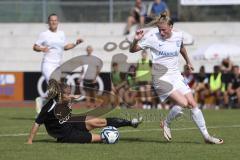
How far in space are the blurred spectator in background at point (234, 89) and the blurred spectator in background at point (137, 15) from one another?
4434 mm

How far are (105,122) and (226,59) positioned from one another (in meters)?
14.6

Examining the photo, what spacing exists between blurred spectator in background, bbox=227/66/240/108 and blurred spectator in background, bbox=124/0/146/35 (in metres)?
4.43

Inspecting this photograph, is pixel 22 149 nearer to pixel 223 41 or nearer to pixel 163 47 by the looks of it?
pixel 163 47

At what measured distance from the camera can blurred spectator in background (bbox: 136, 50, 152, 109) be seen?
25.0m

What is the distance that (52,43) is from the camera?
18234 mm

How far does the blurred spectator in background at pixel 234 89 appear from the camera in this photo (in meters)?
26.1

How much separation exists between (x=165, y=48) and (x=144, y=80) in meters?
12.1

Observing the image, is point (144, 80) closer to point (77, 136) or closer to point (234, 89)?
point (234, 89)

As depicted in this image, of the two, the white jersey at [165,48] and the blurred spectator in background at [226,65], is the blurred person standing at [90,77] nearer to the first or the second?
the blurred spectator in background at [226,65]

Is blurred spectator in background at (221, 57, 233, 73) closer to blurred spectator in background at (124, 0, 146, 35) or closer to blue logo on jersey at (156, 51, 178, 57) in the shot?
blurred spectator in background at (124, 0, 146, 35)

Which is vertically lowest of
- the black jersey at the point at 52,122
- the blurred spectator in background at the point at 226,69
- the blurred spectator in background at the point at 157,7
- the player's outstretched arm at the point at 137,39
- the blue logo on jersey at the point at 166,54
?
the blurred spectator in background at the point at 226,69

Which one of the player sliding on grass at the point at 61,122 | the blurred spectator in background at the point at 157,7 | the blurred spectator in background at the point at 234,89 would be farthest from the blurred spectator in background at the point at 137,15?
the player sliding on grass at the point at 61,122

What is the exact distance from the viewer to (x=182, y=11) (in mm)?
31125

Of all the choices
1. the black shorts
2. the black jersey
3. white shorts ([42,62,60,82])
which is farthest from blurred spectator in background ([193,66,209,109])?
the black jersey
